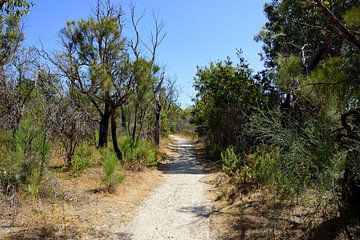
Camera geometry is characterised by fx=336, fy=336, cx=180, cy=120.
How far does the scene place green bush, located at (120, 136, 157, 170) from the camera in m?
11.8

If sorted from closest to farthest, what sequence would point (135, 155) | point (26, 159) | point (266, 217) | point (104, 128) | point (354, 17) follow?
point (354, 17), point (266, 217), point (26, 159), point (135, 155), point (104, 128)

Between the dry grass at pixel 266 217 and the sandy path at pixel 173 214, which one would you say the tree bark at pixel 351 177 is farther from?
the sandy path at pixel 173 214

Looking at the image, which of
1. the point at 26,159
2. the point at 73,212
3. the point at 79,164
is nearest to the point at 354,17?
the point at 73,212

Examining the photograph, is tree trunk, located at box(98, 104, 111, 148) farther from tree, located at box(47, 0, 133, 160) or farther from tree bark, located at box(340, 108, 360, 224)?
tree bark, located at box(340, 108, 360, 224)

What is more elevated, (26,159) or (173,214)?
(26,159)

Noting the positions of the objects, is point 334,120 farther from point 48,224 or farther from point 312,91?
point 48,224

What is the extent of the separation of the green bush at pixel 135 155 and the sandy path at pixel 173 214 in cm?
135

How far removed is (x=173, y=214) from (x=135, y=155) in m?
5.22

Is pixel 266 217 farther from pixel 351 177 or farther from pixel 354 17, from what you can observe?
pixel 354 17

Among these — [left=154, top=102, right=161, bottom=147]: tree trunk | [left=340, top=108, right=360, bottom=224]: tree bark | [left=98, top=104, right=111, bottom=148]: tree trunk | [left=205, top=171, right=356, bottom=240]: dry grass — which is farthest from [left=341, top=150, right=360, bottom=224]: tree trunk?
[left=154, top=102, right=161, bottom=147]: tree trunk

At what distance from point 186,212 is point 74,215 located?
94.7 inches

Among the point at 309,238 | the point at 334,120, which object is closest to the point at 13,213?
the point at 309,238

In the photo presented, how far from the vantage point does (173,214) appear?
23.7 ft

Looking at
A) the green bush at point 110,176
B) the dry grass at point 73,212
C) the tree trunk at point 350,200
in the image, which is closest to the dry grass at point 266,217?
the tree trunk at point 350,200
